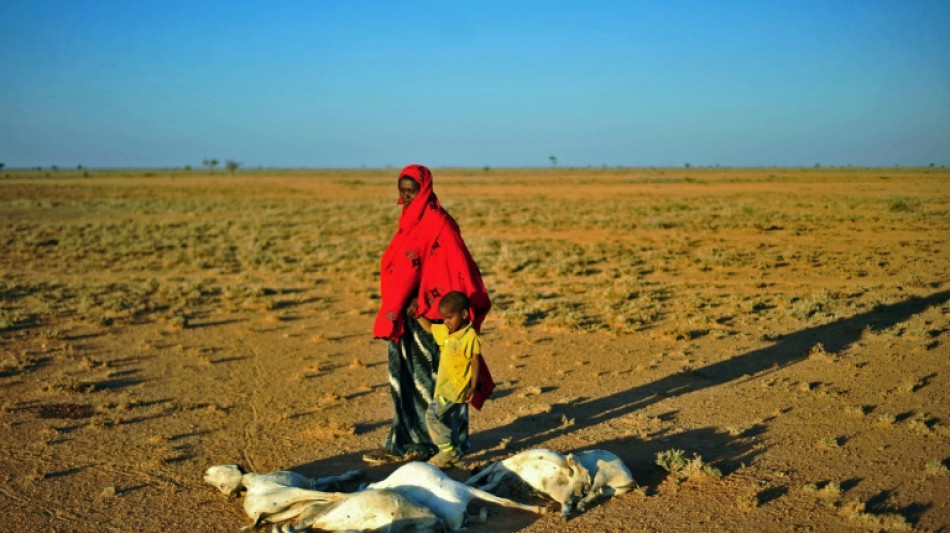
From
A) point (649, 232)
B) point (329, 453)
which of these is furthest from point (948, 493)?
point (649, 232)

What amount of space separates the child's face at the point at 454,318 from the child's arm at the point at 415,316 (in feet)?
0.97

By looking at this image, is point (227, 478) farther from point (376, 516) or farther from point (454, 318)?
point (454, 318)

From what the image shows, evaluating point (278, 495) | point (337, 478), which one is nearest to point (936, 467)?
point (337, 478)

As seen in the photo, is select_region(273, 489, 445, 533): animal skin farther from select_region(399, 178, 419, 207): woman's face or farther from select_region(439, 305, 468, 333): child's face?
select_region(399, 178, 419, 207): woman's face

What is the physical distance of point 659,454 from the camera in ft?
17.1

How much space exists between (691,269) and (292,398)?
35.0 feet

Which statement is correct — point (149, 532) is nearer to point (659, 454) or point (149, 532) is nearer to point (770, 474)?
point (659, 454)

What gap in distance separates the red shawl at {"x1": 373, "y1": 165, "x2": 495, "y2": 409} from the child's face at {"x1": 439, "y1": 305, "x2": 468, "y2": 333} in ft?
0.32

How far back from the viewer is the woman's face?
17.1 ft

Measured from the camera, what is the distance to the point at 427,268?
5.22 meters

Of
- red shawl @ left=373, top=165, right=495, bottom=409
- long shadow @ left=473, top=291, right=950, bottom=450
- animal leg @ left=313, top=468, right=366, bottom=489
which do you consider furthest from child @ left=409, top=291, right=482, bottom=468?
long shadow @ left=473, top=291, right=950, bottom=450

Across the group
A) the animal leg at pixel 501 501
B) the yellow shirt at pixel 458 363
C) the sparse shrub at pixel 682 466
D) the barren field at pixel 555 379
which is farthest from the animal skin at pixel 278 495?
the sparse shrub at pixel 682 466

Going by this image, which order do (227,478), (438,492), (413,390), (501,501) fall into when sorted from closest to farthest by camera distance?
(438,492)
(501,501)
(227,478)
(413,390)

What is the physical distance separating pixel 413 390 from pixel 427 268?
3.16 feet
